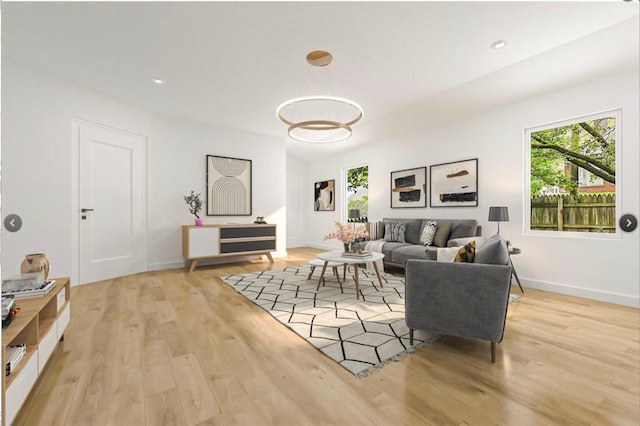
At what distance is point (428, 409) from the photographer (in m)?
1.66

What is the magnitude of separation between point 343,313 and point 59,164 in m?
3.88

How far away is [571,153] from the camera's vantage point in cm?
388

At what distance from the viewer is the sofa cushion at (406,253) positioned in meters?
4.32

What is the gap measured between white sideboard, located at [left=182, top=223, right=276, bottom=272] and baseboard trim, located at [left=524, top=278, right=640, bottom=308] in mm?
4015

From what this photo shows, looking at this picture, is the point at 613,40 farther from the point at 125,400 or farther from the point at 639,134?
the point at 125,400

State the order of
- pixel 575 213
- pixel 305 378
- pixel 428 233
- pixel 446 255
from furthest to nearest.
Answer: pixel 428 233 → pixel 575 213 → pixel 446 255 → pixel 305 378

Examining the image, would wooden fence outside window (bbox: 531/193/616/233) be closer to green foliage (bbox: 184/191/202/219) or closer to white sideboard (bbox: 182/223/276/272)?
white sideboard (bbox: 182/223/276/272)

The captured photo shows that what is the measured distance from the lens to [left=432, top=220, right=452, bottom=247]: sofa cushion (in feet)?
14.9

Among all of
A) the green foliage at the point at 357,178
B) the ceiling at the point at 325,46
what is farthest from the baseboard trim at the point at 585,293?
the green foliage at the point at 357,178

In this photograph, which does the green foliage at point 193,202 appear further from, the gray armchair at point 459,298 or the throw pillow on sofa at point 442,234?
the gray armchair at point 459,298

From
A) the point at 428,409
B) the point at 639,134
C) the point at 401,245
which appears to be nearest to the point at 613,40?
the point at 639,134

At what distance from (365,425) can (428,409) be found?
37cm

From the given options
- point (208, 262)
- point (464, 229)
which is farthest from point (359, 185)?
point (208, 262)

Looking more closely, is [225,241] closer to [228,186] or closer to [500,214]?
[228,186]
